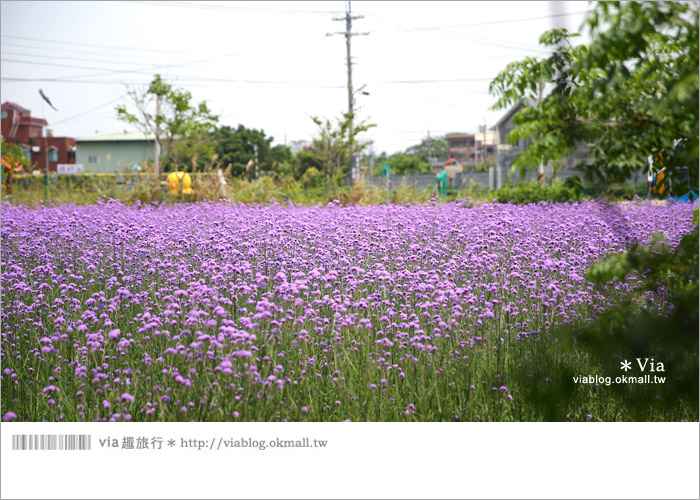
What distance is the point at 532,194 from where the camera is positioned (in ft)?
33.8

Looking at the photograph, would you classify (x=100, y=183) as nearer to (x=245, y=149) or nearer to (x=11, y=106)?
(x=11, y=106)

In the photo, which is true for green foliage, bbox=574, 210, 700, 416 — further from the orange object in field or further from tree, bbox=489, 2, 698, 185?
the orange object in field

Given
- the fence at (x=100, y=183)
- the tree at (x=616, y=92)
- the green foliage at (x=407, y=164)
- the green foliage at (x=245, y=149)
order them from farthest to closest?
the green foliage at (x=407, y=164) → the green foliage at (x=245, y=149) → the fence at (x=100, y=183) → the tree at (x=616, y=92)

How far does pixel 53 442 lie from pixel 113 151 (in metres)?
18.5

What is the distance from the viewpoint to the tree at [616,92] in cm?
230

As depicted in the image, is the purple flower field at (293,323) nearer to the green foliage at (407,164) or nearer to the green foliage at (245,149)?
the green foliage at (245,149)

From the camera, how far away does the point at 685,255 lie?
8.25 feet

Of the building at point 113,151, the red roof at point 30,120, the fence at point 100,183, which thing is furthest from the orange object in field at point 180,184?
the red roof at point 30,120

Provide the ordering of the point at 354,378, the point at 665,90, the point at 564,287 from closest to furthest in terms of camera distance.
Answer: the point at 665,90 → the point at 354,378 → the point at 564,287

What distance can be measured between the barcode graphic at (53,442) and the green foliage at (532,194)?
7770mm

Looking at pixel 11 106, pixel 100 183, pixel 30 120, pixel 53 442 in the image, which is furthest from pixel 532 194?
pixel 53 442

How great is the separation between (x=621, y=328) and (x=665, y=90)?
0.95 meters

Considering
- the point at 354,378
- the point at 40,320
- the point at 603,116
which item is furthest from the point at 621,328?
the point at 40,320

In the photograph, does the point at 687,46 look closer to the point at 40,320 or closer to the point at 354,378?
the point at 354,378
